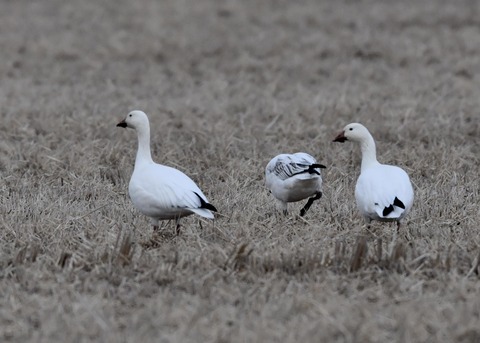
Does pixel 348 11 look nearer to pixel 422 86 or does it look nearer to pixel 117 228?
pixel 422 86

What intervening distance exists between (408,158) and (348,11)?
9299 mm

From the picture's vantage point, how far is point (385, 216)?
530cm

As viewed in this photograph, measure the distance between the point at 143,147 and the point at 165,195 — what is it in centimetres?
75

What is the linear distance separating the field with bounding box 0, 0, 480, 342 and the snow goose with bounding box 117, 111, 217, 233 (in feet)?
0.59

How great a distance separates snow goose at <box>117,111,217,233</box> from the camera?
5.36m

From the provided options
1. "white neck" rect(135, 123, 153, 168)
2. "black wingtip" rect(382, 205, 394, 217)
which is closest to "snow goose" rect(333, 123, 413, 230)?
"black wingtip" rect(382, 205, 394, 217)

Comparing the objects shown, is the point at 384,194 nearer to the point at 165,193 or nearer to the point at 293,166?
the point at 293,166

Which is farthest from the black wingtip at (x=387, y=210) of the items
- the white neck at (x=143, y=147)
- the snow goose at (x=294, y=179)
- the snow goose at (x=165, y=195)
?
the white neck at (x=143, y=147)

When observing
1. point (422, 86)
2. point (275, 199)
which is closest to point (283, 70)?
point (422, 86)

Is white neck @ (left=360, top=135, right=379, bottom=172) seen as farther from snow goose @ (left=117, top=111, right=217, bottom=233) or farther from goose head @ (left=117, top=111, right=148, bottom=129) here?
goose head @ (left=117, top=111, right=148, bottom=129)

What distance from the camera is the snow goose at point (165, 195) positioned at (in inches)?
211

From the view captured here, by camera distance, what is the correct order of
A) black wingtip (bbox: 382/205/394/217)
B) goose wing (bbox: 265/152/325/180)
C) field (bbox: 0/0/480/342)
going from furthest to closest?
goose wing (bbox: 265/152/325/180), black wingtip (bbox: 382/205/394/217), field (bbox: 0/0/480/342)

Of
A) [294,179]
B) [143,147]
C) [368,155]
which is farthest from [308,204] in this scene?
[143,147]

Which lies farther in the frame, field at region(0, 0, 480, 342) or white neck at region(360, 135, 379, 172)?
white neck at region(360, 135, 379, 172)
